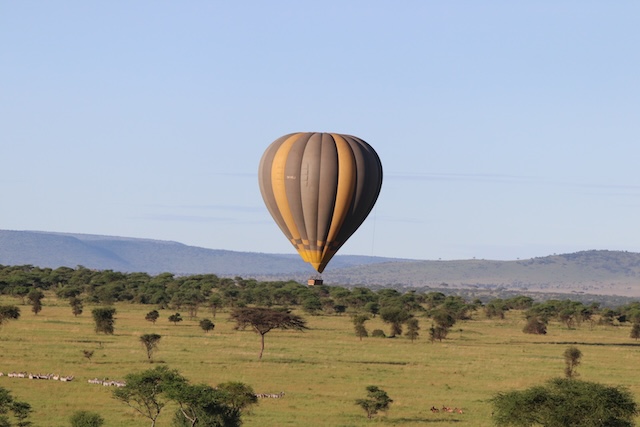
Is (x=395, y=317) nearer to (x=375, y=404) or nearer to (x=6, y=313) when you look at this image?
(x=6, y=313)

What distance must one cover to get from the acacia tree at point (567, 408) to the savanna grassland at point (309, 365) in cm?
427

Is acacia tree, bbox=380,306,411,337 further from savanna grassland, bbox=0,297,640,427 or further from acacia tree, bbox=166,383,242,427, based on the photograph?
acacia tree, bbox=166,383,242,427

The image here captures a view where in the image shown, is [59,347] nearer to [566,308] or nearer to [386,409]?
[386,409]

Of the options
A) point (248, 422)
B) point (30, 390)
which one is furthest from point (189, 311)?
point (248, 422)

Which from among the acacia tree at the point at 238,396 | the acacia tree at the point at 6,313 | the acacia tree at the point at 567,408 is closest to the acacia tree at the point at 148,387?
the acacia tree at the point at 238,396

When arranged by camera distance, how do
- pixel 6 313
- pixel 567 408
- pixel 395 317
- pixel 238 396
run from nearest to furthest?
pixel 567 408 < pixel 238 396 < pixel 6 313 < pixel 395 317

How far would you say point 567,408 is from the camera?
41.7 m

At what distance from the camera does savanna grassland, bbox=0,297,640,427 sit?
47.9 m

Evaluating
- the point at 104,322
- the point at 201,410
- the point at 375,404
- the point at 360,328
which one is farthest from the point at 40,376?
the point at 360,328

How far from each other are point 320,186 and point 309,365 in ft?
42.4

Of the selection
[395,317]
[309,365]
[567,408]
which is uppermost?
[395,317]

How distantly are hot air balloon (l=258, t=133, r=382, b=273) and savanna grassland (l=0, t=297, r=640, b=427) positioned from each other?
293 inches

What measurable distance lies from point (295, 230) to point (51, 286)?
105 m

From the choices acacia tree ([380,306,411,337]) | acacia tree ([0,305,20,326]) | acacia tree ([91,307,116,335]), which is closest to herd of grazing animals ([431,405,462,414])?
acacia tree ([91,307,116,335])
